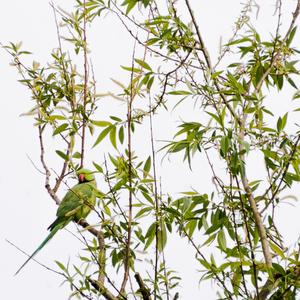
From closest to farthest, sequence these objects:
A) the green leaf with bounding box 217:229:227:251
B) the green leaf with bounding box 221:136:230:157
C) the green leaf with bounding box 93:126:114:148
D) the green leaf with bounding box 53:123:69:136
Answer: the green leaf with bounding box 221:136:230:157, the green leaf with bounding box 217:229:227:251, the green leaf with bounding box 93:126:114:148, the green leaf with bounding box 53:123:69:136

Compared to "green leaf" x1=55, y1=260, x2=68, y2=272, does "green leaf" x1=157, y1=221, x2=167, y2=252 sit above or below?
above

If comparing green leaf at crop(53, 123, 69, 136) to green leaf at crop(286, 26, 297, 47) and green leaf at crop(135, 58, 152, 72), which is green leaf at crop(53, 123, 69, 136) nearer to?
green leaf at crop(135, 58, 152, 72)

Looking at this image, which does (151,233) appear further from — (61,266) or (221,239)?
(61,266)

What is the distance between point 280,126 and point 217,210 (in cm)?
33

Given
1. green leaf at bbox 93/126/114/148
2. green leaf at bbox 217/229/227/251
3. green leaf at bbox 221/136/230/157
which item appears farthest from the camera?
green leaf at bbox 93/126/114/148

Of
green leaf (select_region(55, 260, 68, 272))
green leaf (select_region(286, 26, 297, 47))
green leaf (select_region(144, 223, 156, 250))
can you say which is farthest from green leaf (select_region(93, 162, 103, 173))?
green leaf (select_region(286, 26, 297, 47))

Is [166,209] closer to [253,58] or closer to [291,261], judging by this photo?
[291,261]

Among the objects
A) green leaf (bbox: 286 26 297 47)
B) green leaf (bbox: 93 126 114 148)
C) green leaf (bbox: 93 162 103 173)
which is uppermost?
green leaf (bbox: 286 26 297 47)

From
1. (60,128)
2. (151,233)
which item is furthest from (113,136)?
(151,233)

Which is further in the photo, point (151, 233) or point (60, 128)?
point (60, 128)

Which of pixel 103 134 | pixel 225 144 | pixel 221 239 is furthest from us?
pixel 103 134

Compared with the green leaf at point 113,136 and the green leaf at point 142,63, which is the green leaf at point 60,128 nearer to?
the green leaf at point 113,136

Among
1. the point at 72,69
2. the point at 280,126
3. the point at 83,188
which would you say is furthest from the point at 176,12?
the point at 83,188

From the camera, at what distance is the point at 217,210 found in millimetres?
1549
